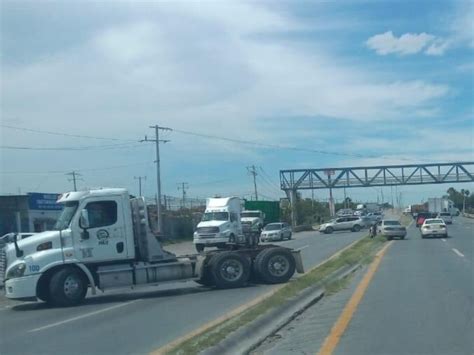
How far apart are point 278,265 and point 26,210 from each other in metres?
31.7

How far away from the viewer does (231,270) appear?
2089cm

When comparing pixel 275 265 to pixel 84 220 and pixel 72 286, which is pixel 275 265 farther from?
pixel 72 286

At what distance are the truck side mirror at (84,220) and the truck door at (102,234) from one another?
51 millimetres

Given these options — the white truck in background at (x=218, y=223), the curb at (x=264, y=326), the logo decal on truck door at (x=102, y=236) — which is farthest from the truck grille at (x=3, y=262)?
the white truck in background at (x=218, y=223)

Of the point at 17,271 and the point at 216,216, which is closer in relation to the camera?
the point at 17,271

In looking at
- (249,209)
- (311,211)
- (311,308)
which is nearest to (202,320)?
(311,308)

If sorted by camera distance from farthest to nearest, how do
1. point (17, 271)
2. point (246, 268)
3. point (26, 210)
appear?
point (26, 210)
point (246, 268)
point (17, 271)

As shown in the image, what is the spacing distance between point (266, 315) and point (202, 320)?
5.03 ft

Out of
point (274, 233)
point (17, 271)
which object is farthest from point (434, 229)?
point (17, 271)

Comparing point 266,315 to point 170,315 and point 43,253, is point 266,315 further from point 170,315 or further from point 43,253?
point 43,253

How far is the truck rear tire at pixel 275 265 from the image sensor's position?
69.8 feet

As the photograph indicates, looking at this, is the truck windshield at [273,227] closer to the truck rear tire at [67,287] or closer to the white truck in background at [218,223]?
the white truck in background at [218,223]

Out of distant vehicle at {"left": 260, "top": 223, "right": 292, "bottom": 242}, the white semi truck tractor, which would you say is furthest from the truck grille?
distant vehicle at {"left": 260, "top": 223, "right": 292, "bottom": 242}

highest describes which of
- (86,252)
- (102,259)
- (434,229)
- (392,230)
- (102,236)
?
(102,236)
